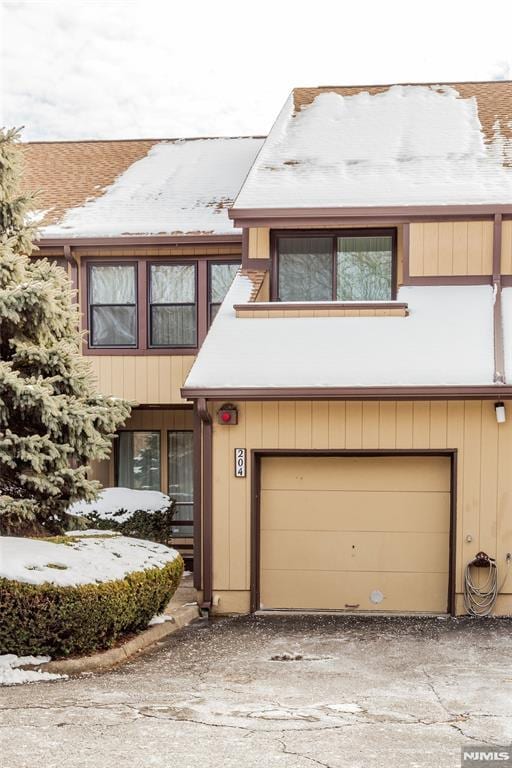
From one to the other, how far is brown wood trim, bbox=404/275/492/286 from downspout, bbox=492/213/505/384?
15 cm

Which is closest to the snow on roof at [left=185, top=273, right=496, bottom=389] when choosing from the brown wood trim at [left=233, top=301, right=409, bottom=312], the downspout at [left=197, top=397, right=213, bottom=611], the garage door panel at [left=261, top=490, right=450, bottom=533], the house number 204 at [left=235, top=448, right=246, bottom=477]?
the brown wood trim at [left=233, top=301, right=409, bottom=312]

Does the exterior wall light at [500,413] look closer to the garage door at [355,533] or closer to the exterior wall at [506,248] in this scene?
the garage door at [355,533]

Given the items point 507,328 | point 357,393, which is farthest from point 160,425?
point 507,328

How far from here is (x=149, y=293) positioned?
1498cm

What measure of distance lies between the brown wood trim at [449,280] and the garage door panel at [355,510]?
3215 mm

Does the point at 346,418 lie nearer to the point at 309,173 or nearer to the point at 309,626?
the point at 309,626

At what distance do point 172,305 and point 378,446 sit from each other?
18.0 feet

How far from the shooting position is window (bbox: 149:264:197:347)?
14.9 metres

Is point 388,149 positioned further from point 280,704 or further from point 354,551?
point 280,704

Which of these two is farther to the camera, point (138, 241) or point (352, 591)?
point (138, 241)

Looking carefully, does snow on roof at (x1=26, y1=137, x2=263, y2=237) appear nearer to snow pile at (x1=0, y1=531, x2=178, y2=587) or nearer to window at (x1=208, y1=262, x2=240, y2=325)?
window at (x1=208, y1=262, x2=240, y2=325)

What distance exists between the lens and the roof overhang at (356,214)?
12.3 meters

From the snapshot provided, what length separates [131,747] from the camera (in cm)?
540

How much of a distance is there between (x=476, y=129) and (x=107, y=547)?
9.83m
